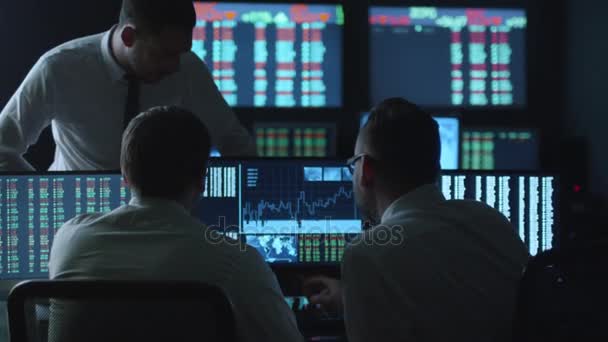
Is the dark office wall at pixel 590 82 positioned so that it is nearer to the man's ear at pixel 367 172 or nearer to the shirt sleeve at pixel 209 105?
the shirt sleeve at pixel 209 105

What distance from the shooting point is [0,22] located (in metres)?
3.69

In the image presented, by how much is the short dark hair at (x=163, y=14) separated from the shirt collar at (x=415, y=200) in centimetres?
99

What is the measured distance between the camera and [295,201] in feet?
5.89

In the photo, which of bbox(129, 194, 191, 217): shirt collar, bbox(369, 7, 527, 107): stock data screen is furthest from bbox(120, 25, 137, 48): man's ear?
bbox(369, 7, 527, 107): stock data screen

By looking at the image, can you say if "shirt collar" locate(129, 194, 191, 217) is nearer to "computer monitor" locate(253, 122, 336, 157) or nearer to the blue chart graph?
the blue chart graph

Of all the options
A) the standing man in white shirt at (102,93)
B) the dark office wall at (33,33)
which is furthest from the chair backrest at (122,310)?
the dark office wall at (33,33)

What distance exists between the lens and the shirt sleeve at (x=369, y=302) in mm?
1188

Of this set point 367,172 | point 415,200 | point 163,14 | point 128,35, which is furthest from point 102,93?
point 415,200

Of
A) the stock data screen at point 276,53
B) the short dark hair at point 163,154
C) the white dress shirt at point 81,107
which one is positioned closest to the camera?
the short dark hair at point 163,154

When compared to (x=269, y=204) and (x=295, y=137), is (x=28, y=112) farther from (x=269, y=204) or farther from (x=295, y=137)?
(x=295, y=137)

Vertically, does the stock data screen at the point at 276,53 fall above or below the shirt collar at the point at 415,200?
above

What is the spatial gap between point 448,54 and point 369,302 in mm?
3240

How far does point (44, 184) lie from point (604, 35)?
127 inches

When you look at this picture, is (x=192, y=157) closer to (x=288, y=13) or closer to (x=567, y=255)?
(x=567, y=255)
